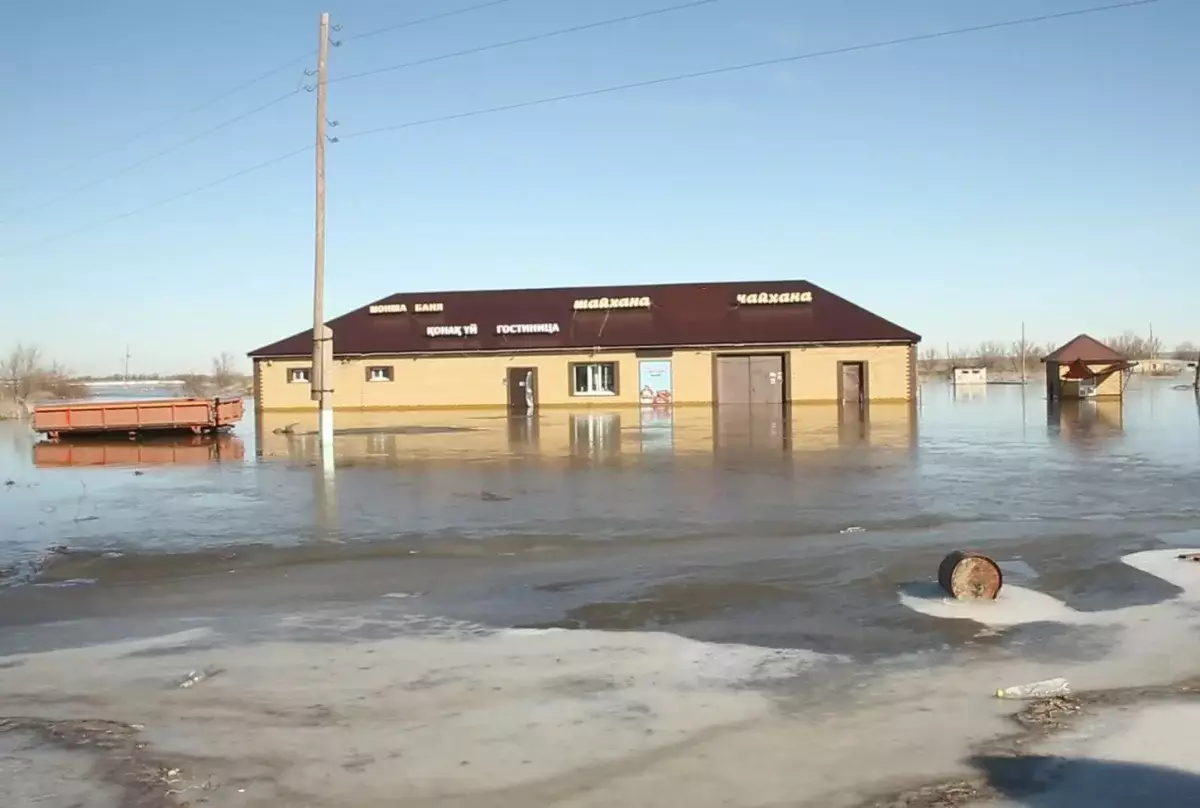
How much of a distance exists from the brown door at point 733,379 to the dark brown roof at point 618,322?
1.03 metres

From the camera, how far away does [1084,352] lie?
125 ft

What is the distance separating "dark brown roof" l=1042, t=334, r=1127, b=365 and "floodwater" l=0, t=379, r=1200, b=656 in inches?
597

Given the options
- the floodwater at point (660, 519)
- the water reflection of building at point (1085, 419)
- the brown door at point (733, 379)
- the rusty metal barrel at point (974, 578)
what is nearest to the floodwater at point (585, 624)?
the floodwater at point (660, 519)

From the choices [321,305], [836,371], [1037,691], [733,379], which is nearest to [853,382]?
[836,371]

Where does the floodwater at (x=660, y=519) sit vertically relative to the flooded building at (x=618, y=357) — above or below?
below

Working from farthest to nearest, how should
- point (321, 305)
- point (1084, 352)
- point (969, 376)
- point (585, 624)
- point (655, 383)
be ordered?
point (969, 376) → point (655, 383) → point (1084, 352) → point (321, 305) → point (585, 624)

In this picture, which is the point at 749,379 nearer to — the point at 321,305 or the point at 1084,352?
the point at 1084,352

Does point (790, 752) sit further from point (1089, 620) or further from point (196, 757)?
point (1089, 620)

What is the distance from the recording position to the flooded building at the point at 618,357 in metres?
41.7

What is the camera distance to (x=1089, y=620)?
719cm

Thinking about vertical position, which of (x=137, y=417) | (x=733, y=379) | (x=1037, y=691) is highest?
(x=733, y=379)

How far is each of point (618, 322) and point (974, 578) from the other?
3774 centimetres

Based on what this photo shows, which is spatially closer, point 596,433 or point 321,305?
point 321,305

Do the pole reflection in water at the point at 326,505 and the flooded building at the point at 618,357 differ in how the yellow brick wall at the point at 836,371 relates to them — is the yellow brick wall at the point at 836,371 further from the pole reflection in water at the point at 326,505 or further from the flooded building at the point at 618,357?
the pole reflection in water at the point at 326,505
